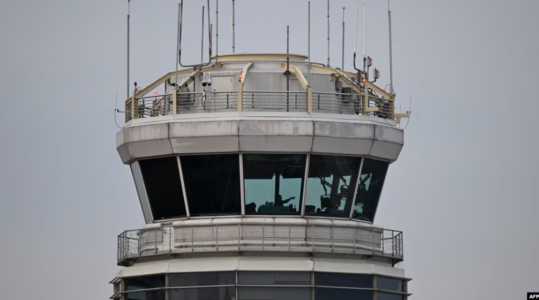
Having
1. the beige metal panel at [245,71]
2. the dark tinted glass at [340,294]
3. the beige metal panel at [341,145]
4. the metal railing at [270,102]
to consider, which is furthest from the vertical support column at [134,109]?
the dark tinted glass at [340,294]

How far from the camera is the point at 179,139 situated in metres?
85.5

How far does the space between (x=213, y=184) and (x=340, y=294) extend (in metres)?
7.03

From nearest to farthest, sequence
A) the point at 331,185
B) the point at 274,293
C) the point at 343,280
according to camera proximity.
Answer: the point at 274,293
the point at 343,280
the point at 331,185

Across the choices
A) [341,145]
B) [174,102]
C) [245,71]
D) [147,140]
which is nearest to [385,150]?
[341,145]

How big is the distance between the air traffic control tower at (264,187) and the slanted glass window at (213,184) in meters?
0.04

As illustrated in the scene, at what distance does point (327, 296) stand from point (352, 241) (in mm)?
2642

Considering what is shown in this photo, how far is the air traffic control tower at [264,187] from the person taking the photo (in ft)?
278

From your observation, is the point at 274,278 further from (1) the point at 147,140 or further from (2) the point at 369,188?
(1) the point at 147,140

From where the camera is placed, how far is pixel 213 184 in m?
85.7

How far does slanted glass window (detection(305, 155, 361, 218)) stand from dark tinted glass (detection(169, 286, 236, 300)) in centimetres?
472

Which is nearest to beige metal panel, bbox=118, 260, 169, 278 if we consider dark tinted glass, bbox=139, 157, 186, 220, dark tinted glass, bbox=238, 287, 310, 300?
dark tinted glass, bbox=139, 157, 186, 220

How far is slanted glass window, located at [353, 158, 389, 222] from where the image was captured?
87000 millimetres

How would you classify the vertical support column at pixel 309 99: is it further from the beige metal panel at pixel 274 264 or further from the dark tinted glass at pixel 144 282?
the dark tinted glass at pixel 144 282

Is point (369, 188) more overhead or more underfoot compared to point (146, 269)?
more overhead
